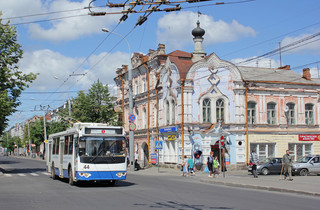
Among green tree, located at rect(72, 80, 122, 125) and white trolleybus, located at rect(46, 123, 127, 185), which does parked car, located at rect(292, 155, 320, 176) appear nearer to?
white trolleybus, located at rect(46, 123, 127, 185)

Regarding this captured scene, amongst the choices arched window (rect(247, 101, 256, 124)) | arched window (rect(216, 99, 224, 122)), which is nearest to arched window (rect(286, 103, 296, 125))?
arched window (rect(247, 101, 256, 124))

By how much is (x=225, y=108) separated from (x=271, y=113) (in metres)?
4.86

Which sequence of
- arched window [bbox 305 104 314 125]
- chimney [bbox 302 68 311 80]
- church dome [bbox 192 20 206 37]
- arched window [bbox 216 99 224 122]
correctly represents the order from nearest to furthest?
arched window [bbox 216 99 224 122], church dome [bbox 192 20 206 37], arched window [bbox 305 104 314 125], chimney [bbox 302 68 311 80]

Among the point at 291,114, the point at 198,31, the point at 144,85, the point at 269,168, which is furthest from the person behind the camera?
the point at 144,85

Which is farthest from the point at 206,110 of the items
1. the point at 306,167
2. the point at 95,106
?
the point at 95,106

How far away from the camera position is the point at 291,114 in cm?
3947

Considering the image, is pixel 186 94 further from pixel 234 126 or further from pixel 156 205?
pixel 156 205

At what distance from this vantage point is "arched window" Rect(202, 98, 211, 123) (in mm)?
36250

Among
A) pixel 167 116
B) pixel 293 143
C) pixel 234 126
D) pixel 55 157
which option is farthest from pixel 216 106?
pixel 55 157

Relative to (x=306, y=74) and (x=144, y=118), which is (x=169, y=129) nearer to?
(x=144, y=118)

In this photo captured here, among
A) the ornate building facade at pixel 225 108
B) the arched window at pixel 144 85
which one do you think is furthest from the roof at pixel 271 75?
the arched window at pixel 144 85

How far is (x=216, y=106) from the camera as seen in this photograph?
1447 inches

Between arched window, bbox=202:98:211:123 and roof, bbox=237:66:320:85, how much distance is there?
14.2 ft

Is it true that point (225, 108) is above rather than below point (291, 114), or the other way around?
above
